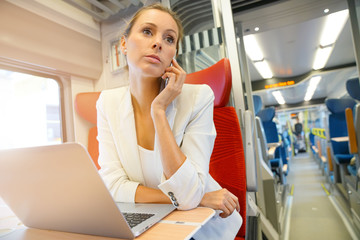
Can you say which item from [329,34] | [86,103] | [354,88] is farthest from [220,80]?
[329,34]

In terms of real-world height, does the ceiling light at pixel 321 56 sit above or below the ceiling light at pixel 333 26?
below

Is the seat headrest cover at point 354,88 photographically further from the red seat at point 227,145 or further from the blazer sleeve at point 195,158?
the blazer sleeve at point 195,158

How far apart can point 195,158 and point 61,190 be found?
49 cm

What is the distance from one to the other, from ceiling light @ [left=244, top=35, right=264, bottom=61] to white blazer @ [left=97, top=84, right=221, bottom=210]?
461 centimetres

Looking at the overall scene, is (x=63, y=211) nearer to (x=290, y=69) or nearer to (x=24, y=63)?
(x=24, y=63)

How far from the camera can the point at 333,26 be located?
4.94 meters

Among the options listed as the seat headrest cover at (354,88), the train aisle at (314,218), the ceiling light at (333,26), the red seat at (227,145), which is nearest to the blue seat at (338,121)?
the train aisle at (314,218)

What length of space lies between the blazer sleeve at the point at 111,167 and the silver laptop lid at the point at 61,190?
0.29m

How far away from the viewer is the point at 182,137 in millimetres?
995

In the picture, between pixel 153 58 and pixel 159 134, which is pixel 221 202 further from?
pixel 153 58

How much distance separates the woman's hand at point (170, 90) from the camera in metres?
0.95

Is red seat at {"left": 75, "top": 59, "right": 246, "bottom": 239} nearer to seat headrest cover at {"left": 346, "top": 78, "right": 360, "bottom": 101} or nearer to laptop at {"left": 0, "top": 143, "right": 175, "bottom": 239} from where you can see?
laptop at {"left": 0, "top": 143, "right": 175, "bottom": 239}

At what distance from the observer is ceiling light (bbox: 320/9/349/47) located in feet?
14.7

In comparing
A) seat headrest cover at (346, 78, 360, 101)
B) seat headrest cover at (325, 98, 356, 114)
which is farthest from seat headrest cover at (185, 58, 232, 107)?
seat headrest cover at (325, 98, 356, 114)
